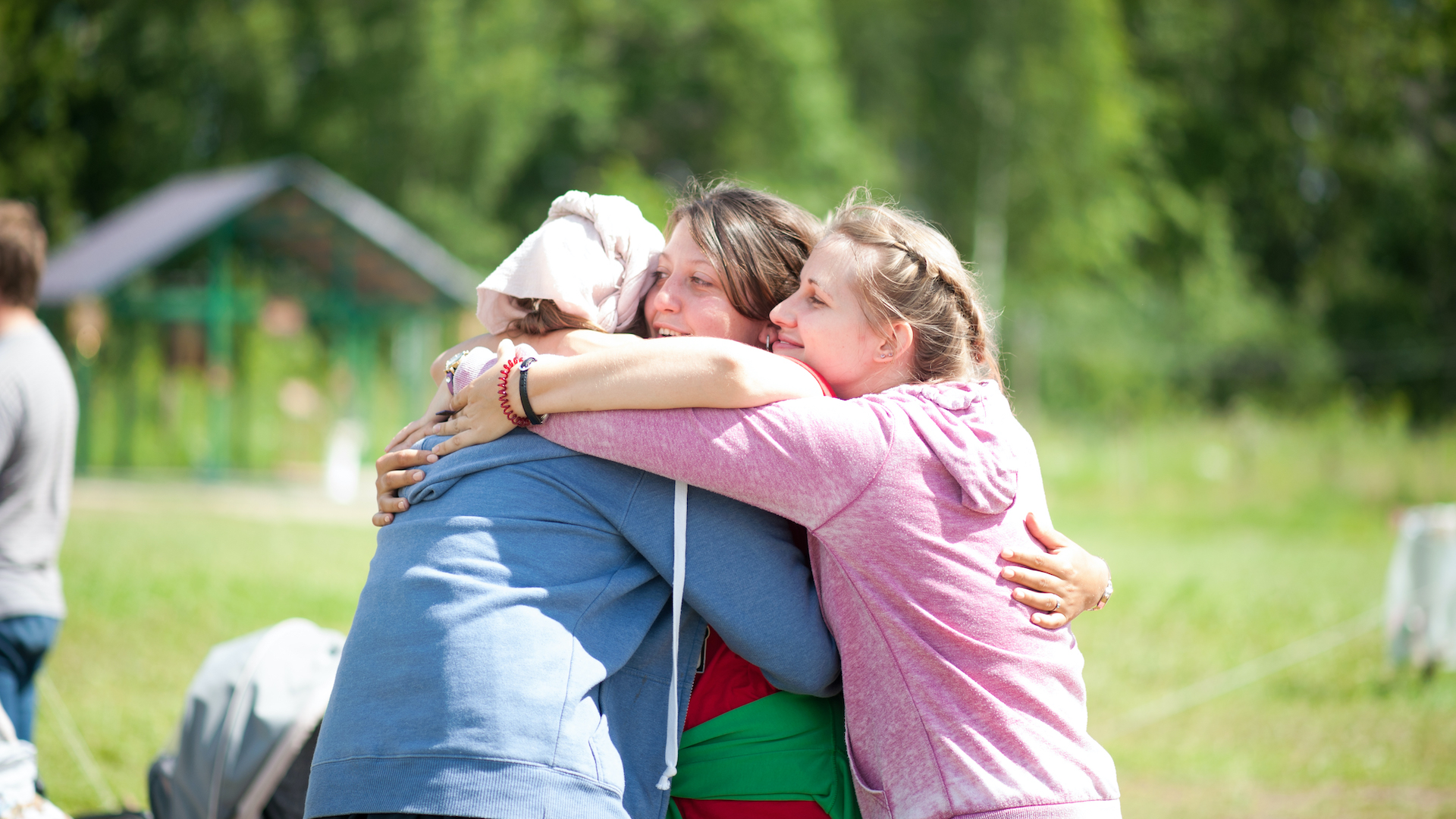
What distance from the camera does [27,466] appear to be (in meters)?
3.59

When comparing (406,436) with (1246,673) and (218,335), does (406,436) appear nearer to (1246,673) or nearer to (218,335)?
(1246,673)

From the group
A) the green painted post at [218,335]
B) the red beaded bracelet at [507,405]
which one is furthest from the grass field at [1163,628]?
the red beaded bracelet at [507,405]

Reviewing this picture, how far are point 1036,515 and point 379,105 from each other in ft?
95.4

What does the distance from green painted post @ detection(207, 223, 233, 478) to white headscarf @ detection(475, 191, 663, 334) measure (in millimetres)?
15836

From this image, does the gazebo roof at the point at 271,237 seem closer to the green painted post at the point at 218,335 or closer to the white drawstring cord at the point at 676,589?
A: the green painted post at the point at 218,335

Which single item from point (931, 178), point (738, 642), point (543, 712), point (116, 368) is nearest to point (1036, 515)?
point (738, 642)

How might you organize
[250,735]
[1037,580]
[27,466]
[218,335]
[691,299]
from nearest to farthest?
[1037,580] < [691,299] < [250,735] < [27,466] < [218,335]

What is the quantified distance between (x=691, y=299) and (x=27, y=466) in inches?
95.1

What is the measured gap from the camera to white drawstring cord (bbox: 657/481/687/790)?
188cm

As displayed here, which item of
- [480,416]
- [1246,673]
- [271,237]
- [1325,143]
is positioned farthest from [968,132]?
[480,416]

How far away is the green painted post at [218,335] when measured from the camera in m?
16.8

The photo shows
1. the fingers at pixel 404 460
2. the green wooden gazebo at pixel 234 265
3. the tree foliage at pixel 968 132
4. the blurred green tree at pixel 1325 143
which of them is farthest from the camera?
the blurred green tree at pixel 1325 143

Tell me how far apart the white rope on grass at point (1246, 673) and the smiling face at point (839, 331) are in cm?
492

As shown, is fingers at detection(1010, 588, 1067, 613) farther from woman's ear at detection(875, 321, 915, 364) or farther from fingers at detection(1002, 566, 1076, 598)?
woman's ear at detection(875, 321, 915, 364)
